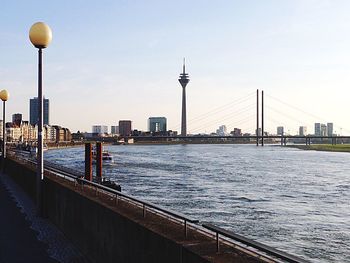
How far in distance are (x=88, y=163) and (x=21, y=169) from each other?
13.0 ft

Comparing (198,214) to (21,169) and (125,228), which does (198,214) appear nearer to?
(21,169)

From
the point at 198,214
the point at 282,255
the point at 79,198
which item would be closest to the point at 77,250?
the point at 79,198

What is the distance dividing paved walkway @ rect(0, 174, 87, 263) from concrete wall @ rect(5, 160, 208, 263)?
271 mm

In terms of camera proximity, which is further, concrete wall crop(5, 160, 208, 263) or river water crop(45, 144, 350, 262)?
river water crop(45, 144, 350, 262)

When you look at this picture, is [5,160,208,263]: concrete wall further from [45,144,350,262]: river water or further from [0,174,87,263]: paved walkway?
[45,144,350,262]: river water

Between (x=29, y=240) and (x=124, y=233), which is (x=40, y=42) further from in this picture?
(x=124, y=233)

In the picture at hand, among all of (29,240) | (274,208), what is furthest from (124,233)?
(274,208)

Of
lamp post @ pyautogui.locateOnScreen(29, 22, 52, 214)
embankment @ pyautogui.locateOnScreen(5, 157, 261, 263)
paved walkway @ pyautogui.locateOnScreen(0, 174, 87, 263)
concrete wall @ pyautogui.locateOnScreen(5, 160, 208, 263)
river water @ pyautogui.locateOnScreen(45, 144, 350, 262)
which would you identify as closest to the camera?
embankment @ pyautogui.locateOnScreen(5, 157, 261, 263)

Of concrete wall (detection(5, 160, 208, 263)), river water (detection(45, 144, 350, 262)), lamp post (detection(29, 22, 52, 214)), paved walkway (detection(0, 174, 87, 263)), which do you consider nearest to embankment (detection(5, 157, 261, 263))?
concrete wall (detection(5, 160, 208, 263))

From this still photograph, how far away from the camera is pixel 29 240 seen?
491 inches

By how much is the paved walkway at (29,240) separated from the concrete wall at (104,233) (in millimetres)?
271

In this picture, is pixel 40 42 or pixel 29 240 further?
pixel 40 42

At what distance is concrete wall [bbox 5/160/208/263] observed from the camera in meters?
7.20

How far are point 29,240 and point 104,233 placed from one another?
3.77 m
